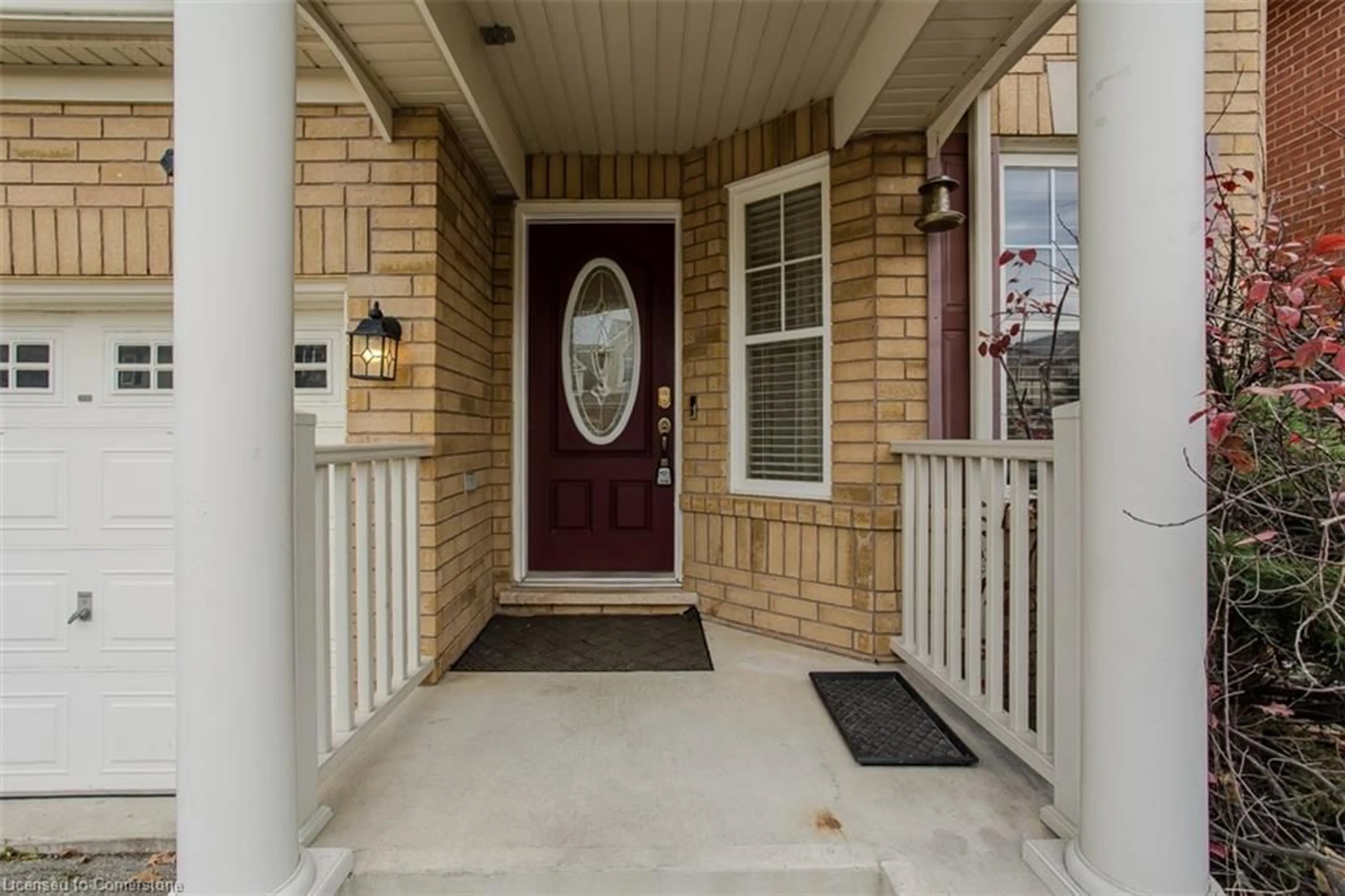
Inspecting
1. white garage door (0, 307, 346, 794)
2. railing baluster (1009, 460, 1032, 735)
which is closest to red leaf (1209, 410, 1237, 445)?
railing baluster (1009, 460, 1032, 735)

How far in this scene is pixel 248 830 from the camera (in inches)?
51.6

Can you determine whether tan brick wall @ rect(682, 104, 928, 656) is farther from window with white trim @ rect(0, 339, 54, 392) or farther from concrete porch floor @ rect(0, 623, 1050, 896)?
window with white trim @ rect(0, 339, 54, 392)

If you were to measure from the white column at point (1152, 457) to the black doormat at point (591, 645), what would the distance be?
158cm

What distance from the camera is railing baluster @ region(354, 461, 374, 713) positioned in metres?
2.03

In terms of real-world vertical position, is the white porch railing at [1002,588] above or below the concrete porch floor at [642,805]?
above

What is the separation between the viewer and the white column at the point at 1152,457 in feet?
4.24

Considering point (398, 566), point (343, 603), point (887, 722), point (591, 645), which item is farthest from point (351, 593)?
point (887, 722)

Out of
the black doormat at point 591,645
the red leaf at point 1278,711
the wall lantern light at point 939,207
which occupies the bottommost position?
the black doormat at point 591,645

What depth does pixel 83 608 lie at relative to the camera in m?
2.84

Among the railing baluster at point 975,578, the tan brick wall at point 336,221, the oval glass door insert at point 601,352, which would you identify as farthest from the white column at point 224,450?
the oval glass door insert at point 601,352

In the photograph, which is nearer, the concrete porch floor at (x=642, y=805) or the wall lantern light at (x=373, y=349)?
the concrete porch floor at (x=642, y=805)

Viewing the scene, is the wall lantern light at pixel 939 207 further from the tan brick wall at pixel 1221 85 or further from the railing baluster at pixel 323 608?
the railing baluster at pixel 323 608

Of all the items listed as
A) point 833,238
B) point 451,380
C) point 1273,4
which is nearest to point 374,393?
point 451,380

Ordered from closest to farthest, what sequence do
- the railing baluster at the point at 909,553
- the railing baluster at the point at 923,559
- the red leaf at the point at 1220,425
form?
the red leaf at the point at 1220,425, the railing baluster at the point at 923,559, the railing baluster at the point at 909,553
